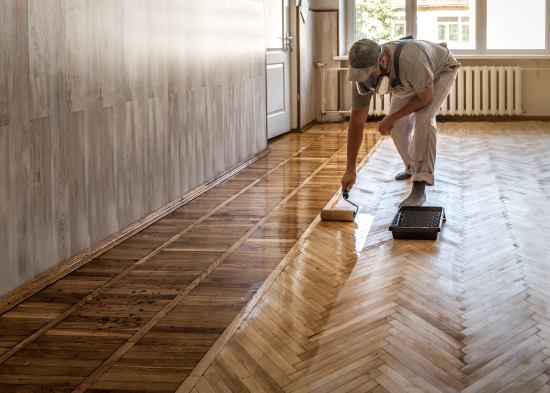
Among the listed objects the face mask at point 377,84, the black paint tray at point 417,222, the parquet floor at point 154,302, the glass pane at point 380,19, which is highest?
the glass pane at point 380,19

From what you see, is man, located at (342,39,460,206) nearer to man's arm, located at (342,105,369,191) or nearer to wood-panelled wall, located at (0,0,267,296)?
man's arm, located at (342,105,369,191)

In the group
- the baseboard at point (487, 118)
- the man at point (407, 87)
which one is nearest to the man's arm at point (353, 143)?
the man at point (407, 87)

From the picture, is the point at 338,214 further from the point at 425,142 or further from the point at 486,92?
the point at 486,92

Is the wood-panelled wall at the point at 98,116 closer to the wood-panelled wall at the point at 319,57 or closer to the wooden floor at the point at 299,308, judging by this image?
the wooden floor at the point at 299,308

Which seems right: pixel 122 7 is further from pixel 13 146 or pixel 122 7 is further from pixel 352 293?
pixel 352 293

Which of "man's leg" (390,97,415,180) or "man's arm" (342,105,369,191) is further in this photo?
"man's leg" (390,97,415,180)

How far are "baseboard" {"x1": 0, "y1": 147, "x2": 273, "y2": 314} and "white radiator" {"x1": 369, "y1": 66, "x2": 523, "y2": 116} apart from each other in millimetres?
4500

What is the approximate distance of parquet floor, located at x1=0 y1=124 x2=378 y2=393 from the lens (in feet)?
5.59

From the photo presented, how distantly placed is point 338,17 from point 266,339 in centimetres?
664

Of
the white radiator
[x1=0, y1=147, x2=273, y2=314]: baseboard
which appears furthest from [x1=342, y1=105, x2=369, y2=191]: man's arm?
the white radiator

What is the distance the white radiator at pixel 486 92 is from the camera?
7680 mm

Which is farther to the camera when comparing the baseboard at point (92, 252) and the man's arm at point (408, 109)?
the man's arm at point (408, 109)

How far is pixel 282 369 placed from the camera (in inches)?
66.1

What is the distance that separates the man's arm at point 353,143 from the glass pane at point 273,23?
10.3ft
